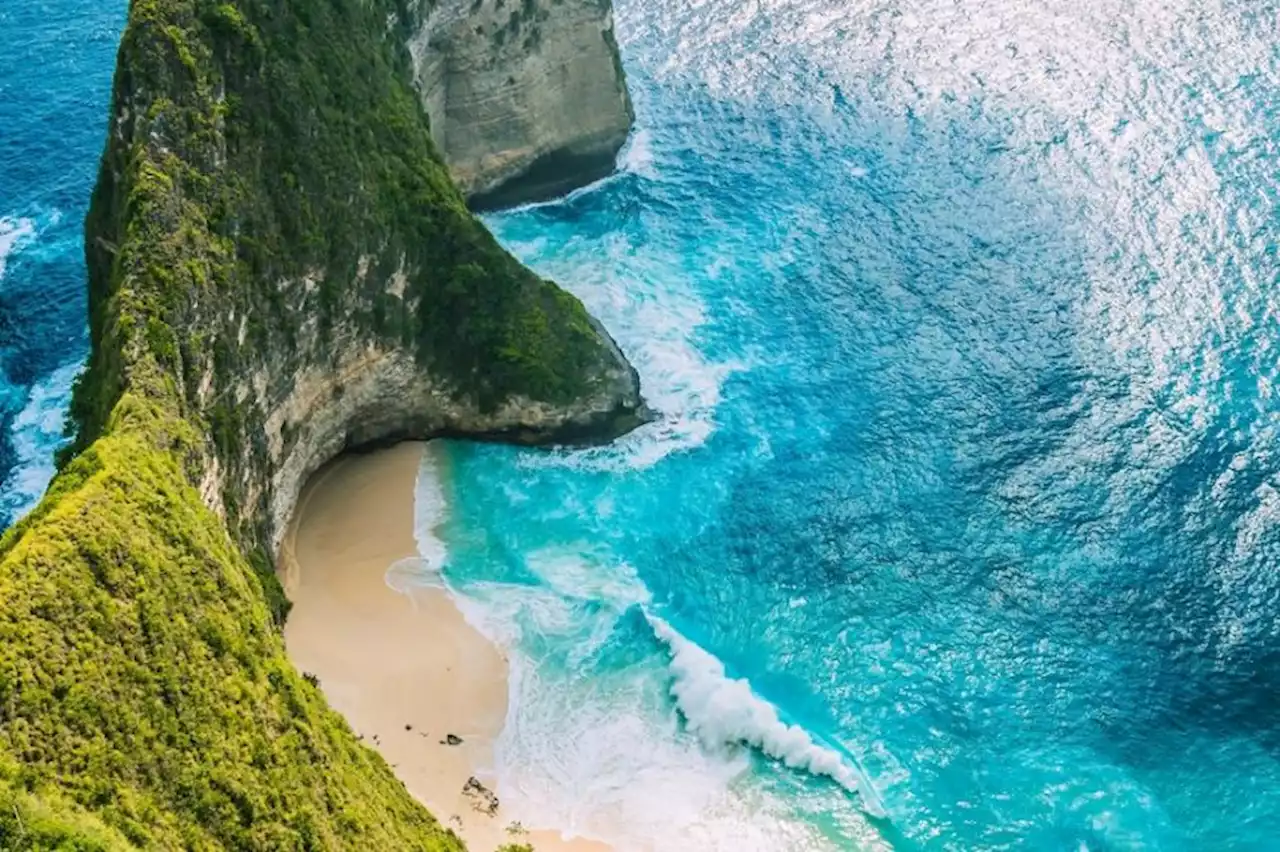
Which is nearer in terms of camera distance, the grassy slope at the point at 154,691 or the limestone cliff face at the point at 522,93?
the grassy slope at the point at 154,691

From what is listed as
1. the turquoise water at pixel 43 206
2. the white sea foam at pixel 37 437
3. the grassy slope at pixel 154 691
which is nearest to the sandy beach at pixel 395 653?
the grassy slope at pixel 154 691

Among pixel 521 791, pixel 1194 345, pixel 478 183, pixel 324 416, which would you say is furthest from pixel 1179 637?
pixel 478 183

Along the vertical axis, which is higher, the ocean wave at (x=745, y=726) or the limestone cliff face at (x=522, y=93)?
the limestone cliff face at (x=522, y=93)

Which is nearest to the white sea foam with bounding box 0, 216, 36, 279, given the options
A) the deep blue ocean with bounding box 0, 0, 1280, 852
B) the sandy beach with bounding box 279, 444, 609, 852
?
the deep blue ocean with bounding box 0, 0, 1280, 852

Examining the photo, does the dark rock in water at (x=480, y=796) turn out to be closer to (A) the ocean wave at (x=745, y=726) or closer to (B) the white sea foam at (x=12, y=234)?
(A) the ocean wave at (x=745, y=726)

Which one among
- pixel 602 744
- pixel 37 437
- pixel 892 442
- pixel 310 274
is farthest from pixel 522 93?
pixel 602 744

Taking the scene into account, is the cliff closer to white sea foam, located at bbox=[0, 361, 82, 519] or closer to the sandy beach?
the sandy beach

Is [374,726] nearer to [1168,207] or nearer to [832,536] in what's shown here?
[832,536]
